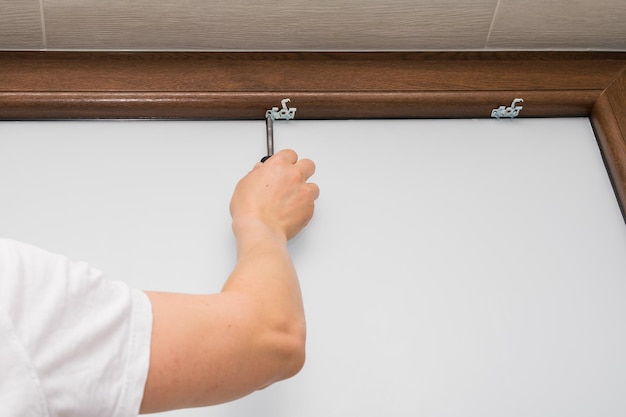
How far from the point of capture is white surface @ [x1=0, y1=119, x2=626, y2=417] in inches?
27.9

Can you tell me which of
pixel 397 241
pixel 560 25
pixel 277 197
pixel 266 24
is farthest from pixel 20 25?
pixel 560 25

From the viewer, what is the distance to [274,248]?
2.09 feet

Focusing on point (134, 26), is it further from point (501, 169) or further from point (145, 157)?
point (501, 169)

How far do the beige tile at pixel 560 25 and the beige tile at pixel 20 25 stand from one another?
61 cm

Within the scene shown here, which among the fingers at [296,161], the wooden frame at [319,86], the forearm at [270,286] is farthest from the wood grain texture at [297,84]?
the forearm at [270,286]

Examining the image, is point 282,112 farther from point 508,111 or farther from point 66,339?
point 66,339

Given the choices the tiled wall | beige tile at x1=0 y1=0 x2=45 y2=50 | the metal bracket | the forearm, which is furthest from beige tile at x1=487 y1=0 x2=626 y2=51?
beige tile at x1=0 y1=0 x2=45 y2=50

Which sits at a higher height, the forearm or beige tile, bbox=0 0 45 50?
beige tile, bbox=0 0 45 50

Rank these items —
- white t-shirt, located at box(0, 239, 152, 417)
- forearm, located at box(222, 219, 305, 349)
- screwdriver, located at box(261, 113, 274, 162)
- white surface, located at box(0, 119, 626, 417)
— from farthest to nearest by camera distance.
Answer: screwdriver, located at box(261, 113, 274, 162), white surface, located at box(0, 119, 626, 417), forearm, located at box(222, 219, 305, 349), white t-shirt, located at box(0, 239, 152, 417)

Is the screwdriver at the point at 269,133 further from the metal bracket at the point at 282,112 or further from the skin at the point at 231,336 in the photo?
the skin at the point at 231,336

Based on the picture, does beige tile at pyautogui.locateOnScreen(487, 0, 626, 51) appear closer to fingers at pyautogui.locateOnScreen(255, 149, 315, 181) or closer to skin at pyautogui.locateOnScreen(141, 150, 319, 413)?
fingers at pyautogui.locateOnScreen(255, 149, 315, 181)

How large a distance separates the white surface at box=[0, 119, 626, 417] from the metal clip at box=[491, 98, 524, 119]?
1 centimetres

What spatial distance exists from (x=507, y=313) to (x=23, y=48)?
0.69 m

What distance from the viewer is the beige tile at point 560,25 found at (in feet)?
3.06
